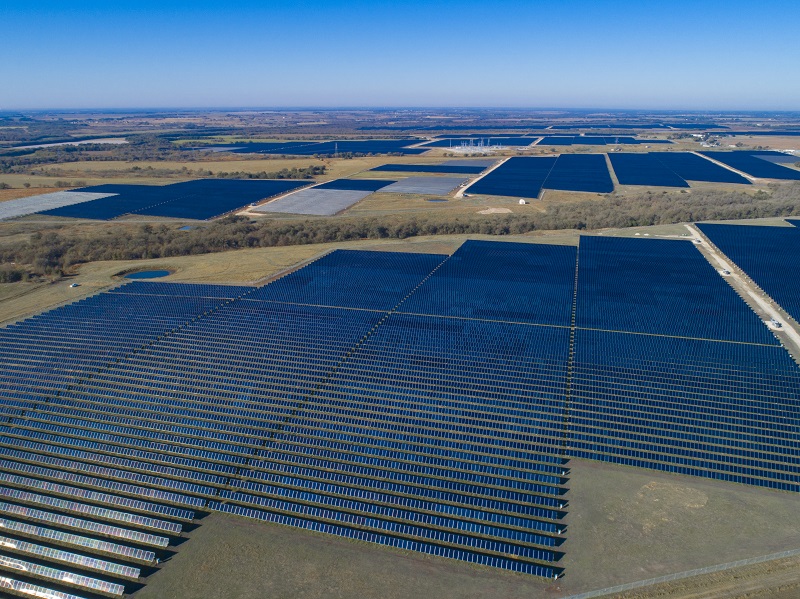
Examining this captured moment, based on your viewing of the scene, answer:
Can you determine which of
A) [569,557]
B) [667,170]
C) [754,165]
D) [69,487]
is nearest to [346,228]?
[69,487]

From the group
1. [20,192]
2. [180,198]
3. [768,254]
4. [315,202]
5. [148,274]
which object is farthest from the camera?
[20,192]

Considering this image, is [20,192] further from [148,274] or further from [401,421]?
[401,421]

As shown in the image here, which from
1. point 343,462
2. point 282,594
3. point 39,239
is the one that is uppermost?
point 39,239

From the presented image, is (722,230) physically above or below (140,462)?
above

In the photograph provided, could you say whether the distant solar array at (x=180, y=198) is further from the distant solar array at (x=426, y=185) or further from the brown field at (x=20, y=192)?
the distant solar array at (x=426, y=185)

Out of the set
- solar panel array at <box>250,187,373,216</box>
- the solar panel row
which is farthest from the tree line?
the solar panel row

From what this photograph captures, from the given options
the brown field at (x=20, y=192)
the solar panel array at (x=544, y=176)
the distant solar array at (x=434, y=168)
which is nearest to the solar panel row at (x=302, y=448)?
the solar panel array at (x=544, y=176)

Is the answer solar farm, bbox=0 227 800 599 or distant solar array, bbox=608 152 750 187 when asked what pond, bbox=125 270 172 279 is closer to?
solar farm, bbox=0 227 800 599

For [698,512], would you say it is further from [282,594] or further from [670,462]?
[282,594]

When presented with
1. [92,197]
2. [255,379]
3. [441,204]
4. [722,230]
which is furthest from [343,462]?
[92,197]
